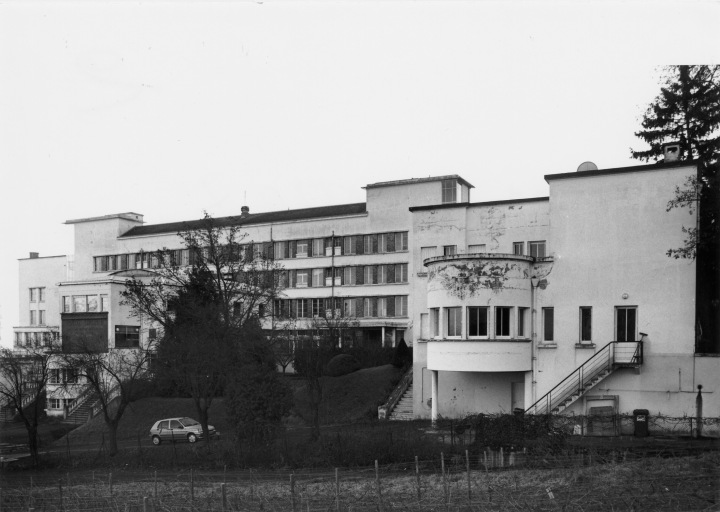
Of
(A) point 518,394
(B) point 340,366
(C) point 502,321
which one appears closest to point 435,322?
(C) point 502,321

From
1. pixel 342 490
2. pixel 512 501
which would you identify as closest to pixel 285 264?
pixel 342 490

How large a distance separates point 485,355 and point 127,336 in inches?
1393

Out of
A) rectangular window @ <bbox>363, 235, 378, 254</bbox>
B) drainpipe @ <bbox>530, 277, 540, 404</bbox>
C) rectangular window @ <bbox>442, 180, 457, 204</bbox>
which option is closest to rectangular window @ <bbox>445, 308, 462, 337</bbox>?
drainpipe @ <bbox>530, 277, 540, 404</bbox>

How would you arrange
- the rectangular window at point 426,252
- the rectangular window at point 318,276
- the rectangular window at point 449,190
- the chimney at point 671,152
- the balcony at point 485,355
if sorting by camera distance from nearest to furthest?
the balcony at point 485,355
the chimney at point 671,152
the rectangular window at point 426,252
the rectangular window at point 449,190
the rectangular window at point 318,276

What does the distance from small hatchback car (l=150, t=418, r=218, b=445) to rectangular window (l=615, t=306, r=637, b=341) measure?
19.9 meters

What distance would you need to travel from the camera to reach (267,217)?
67938 millimetres

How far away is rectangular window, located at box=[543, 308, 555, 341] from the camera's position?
31266 millimetres

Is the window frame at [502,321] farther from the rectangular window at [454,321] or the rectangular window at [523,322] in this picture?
the rectangular window at [454,321]

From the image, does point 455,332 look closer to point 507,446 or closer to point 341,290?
point 507,446

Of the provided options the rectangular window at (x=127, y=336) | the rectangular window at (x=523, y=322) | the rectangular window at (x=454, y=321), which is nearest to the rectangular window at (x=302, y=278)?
the rectangular window at (x=127, y=336)

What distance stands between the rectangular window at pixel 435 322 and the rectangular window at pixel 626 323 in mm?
7550

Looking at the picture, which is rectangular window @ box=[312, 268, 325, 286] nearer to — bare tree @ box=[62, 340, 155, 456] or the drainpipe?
bare tree @ box=[62, 340, 155, 456]

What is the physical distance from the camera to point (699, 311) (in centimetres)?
3450

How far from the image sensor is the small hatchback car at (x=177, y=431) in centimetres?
3562
